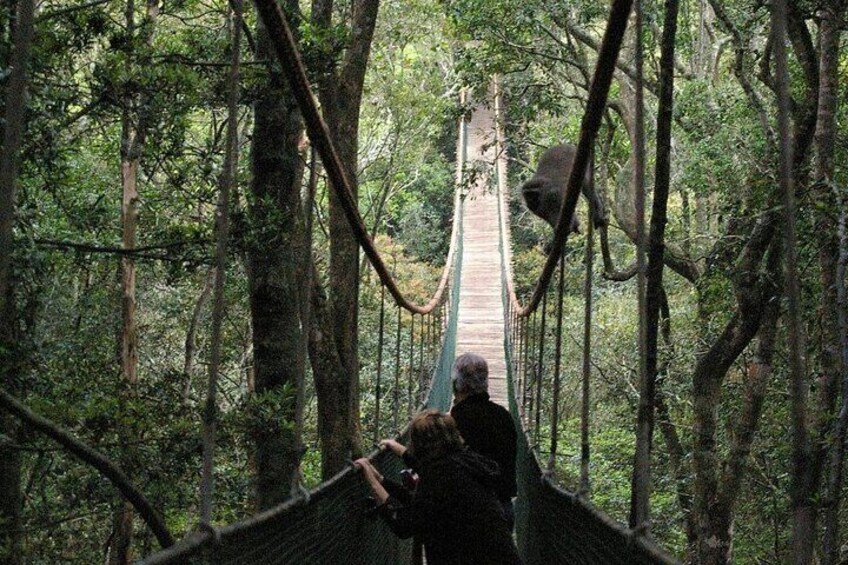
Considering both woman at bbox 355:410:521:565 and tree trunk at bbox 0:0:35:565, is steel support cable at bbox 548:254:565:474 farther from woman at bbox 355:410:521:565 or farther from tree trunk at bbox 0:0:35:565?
tree trunk at bbox 0:0:35:565

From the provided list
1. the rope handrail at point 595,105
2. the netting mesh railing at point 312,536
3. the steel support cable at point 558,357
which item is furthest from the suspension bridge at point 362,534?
the rope handrail at point 595,105

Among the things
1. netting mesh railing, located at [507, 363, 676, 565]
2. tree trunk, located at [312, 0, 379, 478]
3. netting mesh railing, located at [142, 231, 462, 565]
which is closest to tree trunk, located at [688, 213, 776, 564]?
netting mesh railing, located at [507, 363, 676, 565]

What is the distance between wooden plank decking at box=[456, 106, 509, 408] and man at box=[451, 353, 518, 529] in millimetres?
4158

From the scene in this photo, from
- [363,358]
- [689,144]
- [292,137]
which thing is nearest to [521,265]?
[363,358]

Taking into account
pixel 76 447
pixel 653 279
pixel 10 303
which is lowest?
pixel 76 447

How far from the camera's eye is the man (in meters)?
2.51

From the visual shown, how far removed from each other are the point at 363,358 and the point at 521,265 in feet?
14.7

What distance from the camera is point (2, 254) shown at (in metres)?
0.83

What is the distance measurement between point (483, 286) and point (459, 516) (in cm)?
901

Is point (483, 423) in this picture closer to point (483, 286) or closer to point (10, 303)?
point (10, 303)

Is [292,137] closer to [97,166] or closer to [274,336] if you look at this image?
[274,336]

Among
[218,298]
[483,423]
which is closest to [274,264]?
[483,423]

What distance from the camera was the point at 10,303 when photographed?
2.23 meters

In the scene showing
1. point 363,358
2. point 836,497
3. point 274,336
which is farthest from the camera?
point 363,358
